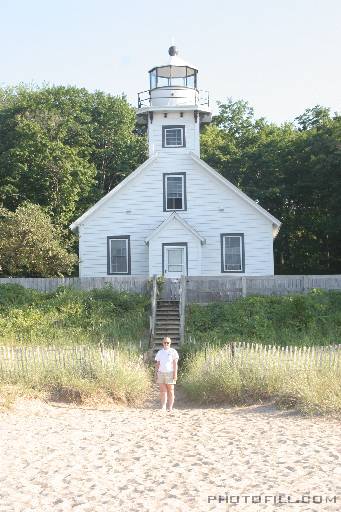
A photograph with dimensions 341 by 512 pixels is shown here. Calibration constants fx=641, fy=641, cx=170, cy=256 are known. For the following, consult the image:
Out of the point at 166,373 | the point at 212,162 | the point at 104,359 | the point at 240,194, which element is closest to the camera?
the point at 166,373

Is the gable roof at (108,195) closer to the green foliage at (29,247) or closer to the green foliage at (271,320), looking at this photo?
the green foliage at (29,247)

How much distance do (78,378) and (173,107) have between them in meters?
18.0

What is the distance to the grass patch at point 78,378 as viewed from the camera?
1503cm

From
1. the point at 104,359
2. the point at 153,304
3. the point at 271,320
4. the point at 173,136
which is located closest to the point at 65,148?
the point at 173,136

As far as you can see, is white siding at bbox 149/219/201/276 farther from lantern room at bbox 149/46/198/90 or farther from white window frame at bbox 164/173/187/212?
lantern room at bbox 149/46/198/90

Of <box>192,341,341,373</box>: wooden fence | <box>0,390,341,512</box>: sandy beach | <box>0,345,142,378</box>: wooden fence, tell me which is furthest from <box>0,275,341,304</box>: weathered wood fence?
<box>0,390,341,512</box>: sandy beach

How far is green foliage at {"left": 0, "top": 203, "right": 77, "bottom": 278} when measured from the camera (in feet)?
97.1

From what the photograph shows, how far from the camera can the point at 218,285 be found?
25.3 meters

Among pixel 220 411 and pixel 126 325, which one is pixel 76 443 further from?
pixel 126 325

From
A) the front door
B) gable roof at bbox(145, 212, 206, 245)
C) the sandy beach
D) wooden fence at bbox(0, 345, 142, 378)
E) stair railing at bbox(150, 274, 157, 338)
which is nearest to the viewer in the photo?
the sandy beach

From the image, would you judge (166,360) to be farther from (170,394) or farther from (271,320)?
(271,320)

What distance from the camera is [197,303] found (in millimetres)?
25062

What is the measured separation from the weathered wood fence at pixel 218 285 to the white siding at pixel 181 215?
3.20 metres

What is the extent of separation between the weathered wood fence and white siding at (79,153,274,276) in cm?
320
